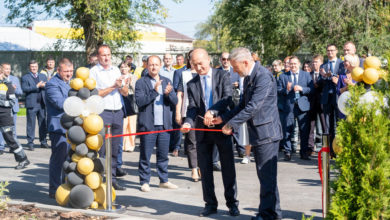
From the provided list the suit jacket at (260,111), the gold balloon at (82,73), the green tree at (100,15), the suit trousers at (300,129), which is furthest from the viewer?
the green tree at (100,15)

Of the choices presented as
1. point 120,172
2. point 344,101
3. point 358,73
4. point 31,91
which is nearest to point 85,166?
point 120,172

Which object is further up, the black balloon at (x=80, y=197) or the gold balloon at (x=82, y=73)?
the gold balloon at (x=82, y=73)

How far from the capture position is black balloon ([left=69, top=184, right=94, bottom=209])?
6.83m

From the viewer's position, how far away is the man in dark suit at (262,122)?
20.1ft

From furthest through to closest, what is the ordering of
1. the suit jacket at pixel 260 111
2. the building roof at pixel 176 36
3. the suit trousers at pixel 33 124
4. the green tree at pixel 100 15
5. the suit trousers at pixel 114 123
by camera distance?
the building roof at pixel 176 36 → the green tree at pixel 100 15 → the suit trousers at pixel 33 124 → the suit trousers at pixel 114 123 → the suit jacket at pixel 260 111

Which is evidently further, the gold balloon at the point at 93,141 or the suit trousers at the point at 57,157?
the suit trousers at the point at 57,157

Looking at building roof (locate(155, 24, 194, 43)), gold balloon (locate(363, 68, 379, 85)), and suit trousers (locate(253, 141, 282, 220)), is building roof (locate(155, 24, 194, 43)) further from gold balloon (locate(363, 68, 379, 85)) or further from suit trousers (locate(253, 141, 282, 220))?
gold balloon (locate(363, 68, 379, 85))

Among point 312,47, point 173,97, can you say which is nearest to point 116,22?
point 312,47

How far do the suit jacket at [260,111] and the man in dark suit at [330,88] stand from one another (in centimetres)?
461

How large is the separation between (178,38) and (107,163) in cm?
9256

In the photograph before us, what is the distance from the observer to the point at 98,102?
24.0 ft

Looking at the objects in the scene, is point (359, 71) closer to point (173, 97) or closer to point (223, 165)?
point (223, 165)

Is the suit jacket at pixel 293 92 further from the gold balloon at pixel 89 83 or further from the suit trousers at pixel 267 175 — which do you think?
the suit trousers at pixel 267 175

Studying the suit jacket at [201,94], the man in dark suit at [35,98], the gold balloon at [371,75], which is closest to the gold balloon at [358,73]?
the gold balloon at [371,75]
